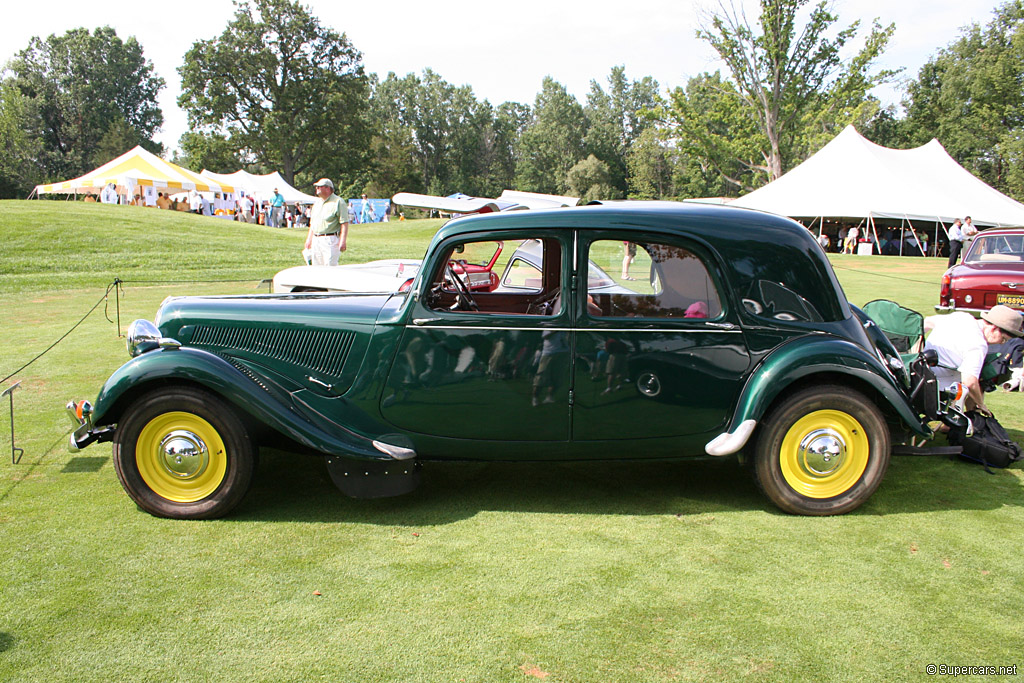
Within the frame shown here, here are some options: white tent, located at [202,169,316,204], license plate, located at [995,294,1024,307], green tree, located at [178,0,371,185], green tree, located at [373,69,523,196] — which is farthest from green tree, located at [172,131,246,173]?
license plate, located at [995,294,1024,307]

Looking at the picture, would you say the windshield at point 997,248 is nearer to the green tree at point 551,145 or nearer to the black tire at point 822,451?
the black tire at point 822,451

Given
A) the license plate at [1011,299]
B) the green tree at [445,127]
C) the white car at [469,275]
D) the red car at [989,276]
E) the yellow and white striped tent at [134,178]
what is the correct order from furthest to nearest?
the green tree at [445,127]
the yellow and white striped tent at [134,178]
the red car at [989,276]
the license plate at [1011,299]
the white car at [469,275]

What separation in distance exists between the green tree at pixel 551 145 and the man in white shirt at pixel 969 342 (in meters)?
84.0

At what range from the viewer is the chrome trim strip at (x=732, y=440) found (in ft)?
12.8

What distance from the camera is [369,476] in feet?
13.1

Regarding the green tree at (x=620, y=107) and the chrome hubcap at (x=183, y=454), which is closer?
the chrome hubcap at (x=183, y=454)

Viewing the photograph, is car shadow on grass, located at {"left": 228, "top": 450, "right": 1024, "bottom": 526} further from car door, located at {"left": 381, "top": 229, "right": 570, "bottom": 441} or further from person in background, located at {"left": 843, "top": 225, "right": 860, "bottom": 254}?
person in background, located at {"left": 843, "top": 225, "right": 860, "bottom": 254}

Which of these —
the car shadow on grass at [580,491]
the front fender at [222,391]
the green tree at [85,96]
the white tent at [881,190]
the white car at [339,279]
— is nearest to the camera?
the front fender at [222,391]

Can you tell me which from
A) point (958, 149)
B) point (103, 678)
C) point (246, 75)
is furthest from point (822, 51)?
point (103, 678)

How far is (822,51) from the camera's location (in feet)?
155

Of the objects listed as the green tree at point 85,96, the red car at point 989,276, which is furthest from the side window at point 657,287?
the green tree at point 85,96

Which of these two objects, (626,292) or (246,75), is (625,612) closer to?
(626,292)

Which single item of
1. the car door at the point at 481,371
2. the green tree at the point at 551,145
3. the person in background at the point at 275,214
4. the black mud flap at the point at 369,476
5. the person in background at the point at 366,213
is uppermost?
the green tree at the point at 551,145

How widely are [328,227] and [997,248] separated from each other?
1069 cm
